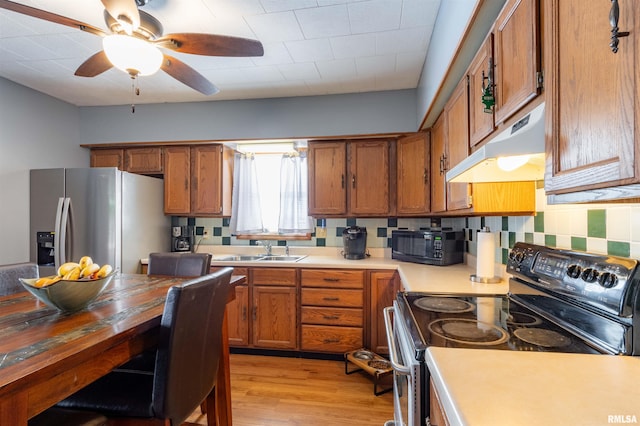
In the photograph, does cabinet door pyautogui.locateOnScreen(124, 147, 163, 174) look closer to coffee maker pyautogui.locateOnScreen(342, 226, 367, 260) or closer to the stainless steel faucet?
the stainless steel faucet

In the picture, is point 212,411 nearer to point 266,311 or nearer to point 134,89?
point 266,311

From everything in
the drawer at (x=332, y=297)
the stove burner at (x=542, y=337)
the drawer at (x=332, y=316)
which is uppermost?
the stove burner at (x=542, y=337)

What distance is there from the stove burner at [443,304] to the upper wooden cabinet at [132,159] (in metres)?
3.00

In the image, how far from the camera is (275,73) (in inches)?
105

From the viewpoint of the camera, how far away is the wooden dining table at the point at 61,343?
773 millimetres

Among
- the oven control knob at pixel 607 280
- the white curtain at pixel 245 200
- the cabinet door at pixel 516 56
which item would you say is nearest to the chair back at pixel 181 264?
the white curtain at pixel 245 200

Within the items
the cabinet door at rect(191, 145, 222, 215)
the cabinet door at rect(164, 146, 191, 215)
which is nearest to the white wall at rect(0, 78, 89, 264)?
the cabinet door at rect(164, 146, 191, 215)

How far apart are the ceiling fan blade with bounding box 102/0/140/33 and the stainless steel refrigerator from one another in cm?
180

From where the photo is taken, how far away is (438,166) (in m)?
2.55

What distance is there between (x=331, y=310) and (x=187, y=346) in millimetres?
1685

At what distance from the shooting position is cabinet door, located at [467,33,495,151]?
1304 millimetres

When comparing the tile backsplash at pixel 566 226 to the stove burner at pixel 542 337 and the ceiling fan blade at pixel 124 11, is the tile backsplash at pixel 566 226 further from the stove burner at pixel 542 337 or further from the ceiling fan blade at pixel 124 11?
the ceiling fan blade at pixel 124 11

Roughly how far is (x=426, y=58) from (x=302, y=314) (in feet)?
7.46

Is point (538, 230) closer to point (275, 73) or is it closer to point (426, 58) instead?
point (426, 58)
